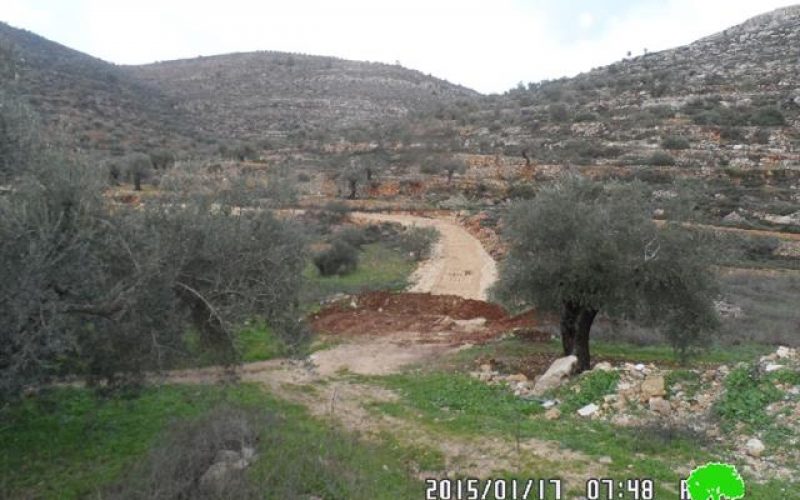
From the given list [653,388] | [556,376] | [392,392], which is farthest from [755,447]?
[392,392]

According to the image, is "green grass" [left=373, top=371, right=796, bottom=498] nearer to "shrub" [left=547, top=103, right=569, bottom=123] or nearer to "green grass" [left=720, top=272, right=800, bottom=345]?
"green grass" [left=720, top=272, right=800, bottom=345]

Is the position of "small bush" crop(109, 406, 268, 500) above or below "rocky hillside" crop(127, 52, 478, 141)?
below

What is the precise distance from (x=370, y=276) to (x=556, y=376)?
44.5ft

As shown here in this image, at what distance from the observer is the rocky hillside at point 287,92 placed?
7250 centimetres

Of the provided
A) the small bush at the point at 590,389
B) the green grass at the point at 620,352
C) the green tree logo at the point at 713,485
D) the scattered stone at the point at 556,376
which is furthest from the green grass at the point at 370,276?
the green tree logo at the point at 713,485

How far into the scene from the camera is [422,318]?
65.1ft

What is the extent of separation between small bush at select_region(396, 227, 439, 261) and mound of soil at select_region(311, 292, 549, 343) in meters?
7.07

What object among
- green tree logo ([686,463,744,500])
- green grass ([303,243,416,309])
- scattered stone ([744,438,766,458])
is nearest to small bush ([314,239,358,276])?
green grass ([303,243,416,309])

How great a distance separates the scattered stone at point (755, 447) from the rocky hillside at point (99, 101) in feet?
145

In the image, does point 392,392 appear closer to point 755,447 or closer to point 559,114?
point 755,447

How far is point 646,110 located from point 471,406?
161 ft

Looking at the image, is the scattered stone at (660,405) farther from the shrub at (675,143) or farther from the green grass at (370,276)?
the shrub at (675,143)

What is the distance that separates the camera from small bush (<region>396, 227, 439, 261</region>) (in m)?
29.0

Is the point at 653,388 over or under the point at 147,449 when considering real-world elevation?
over
